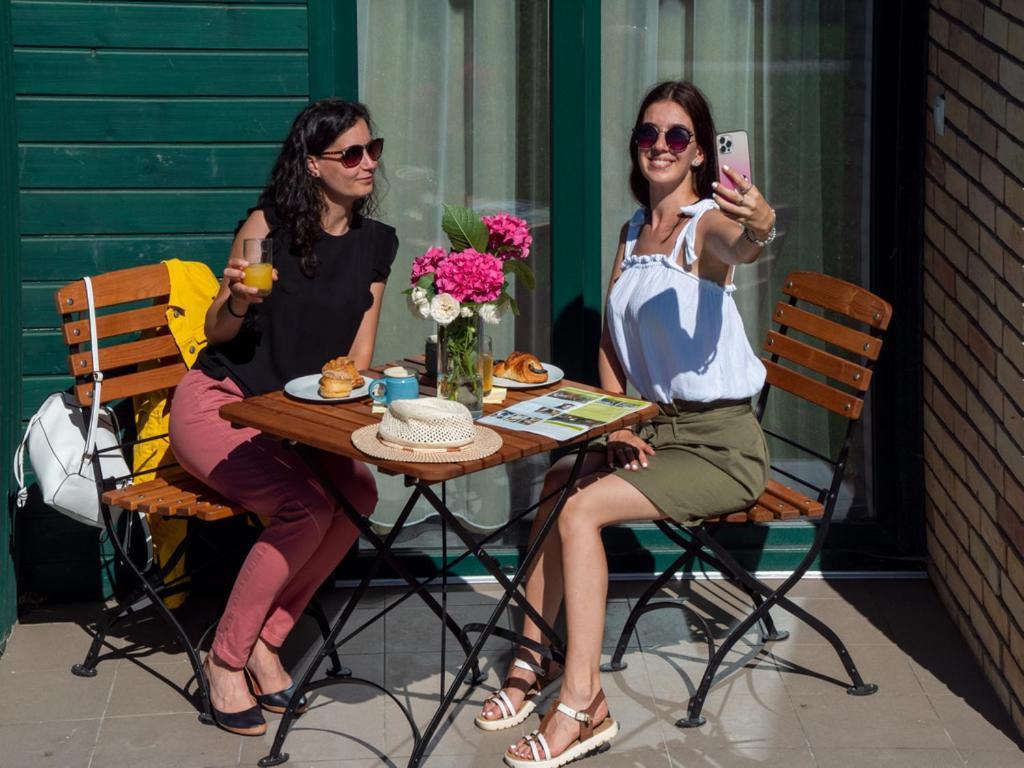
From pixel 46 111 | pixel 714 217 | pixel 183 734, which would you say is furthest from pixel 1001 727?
pixel 46 111

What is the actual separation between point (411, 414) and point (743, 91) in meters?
2.02

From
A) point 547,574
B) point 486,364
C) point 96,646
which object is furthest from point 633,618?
point 96,646

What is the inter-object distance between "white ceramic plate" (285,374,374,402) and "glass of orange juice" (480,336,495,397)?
311 mm

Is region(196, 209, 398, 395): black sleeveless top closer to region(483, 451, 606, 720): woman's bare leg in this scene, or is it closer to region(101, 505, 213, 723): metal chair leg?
region(101, 505, 213, 723): metal chair leg

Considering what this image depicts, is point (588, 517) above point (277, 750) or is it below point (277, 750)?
above

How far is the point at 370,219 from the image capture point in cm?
489

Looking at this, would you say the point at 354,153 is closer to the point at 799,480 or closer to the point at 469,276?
the point at 469,276

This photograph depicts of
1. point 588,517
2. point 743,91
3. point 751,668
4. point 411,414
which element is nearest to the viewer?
point 411,414

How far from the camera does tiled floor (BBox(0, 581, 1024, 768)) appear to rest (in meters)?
4.36

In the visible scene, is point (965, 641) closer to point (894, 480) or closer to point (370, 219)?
point (894, 480)

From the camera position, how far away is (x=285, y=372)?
470 cm

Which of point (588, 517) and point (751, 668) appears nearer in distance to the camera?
point (588, 517)

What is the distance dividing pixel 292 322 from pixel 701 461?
1.25 meters

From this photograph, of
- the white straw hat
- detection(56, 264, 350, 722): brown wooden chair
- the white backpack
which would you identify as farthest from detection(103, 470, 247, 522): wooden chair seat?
the white straw hat
